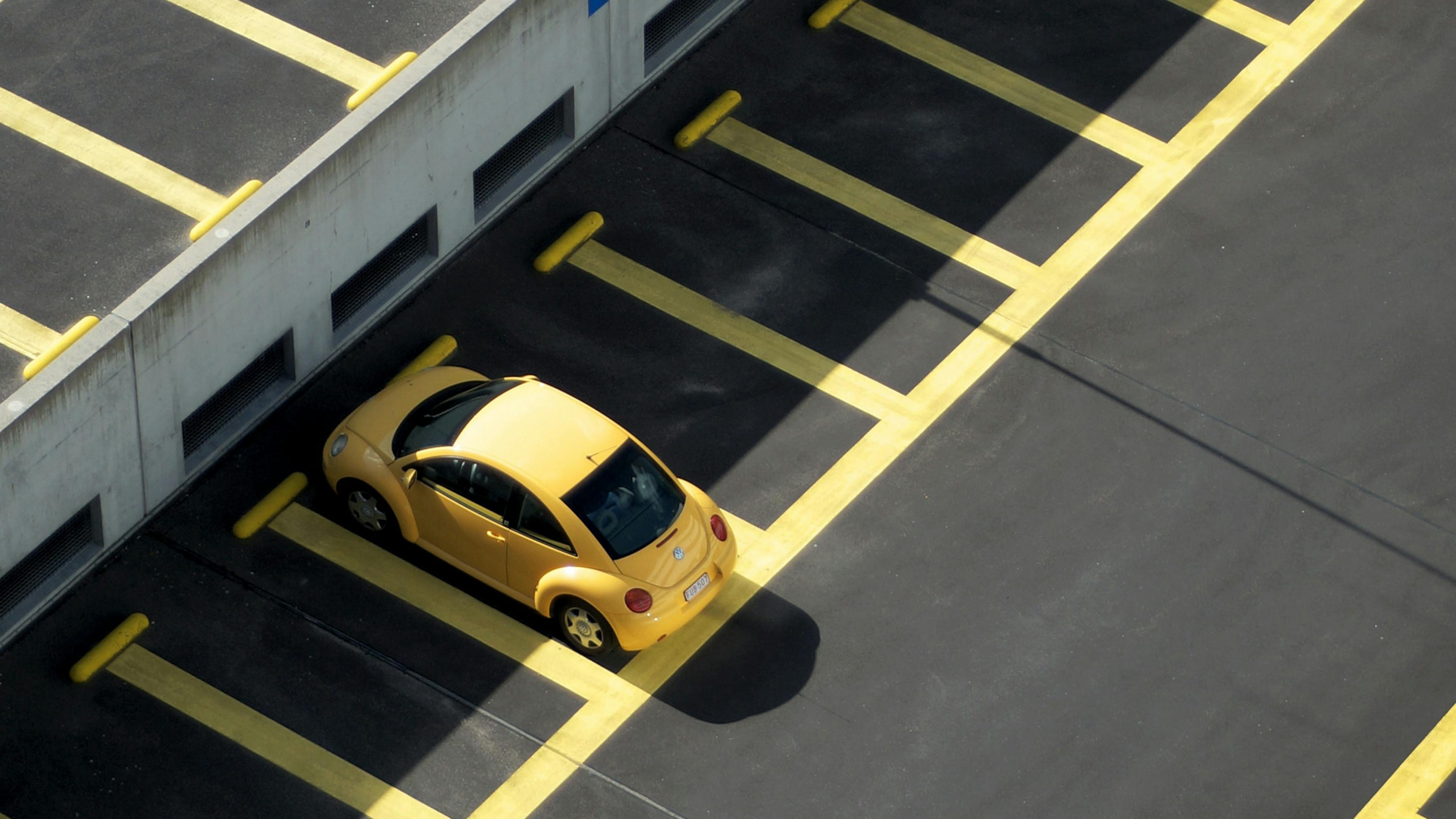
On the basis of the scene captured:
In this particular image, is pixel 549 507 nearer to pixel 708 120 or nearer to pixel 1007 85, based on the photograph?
pixel 708 120

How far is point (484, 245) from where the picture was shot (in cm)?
2294

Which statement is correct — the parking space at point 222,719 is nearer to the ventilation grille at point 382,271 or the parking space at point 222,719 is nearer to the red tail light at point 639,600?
the red tail light at point 639,600

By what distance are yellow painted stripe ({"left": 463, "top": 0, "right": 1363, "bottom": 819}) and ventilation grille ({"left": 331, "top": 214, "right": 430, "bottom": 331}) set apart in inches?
181

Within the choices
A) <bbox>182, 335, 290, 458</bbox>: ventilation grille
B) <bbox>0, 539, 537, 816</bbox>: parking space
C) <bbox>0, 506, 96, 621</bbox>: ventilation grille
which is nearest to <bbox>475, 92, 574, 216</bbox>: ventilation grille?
<bbox>182, 335, 290, 458</bbox>: ventilation grille

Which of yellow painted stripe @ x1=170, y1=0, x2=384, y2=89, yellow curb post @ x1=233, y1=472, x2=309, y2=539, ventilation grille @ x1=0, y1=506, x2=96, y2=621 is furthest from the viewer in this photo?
yellow painted stripe @ x1=170, y1=0, x2=384, y2=89

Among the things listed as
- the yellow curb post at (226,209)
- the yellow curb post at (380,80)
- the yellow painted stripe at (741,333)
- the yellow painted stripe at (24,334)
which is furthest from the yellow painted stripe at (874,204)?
the yellow painted stripe at (24,334)

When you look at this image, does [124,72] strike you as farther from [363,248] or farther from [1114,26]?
[1114,26]

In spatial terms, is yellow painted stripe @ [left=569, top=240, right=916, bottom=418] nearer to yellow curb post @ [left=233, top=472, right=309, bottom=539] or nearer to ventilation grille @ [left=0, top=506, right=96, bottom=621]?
yellow curb post @ [left=233, top=472, right=309, bottom=539]

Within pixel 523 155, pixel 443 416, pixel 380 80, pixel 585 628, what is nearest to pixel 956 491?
pixel 585 628

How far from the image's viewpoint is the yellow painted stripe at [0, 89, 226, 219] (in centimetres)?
2044

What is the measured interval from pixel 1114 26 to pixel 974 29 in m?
1.59

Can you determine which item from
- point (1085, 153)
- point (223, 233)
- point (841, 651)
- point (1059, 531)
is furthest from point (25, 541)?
point (1085, 153)

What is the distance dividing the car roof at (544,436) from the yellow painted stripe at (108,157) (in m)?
3.16

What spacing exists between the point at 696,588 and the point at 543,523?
139 centimetres
